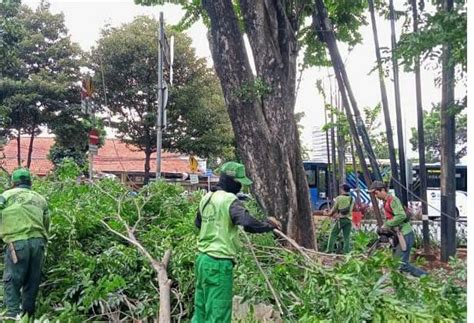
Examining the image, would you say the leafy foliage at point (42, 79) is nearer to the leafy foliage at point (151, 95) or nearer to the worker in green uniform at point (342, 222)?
the leafy foliage at point (151, 95)

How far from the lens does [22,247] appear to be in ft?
18.2

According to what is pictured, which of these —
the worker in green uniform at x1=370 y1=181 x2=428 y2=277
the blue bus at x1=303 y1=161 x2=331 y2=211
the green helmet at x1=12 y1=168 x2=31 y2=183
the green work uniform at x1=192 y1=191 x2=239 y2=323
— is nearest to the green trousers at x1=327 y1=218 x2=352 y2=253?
the worker in green uniform at x1=370 y1=181 x2=428 y2=277

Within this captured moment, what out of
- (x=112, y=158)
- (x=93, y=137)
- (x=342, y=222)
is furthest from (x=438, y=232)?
(x=112, y=158)

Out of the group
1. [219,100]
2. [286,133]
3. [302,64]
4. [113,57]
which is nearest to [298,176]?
[286,133]

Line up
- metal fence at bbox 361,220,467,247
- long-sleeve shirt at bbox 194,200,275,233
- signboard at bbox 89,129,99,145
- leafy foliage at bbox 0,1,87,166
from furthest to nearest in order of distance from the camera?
leafy foliage at bbox 0,1,87,166
metal fence at bbox 361,220,467,247
signboard at bbox 89,129,99,145
long-sleeve shirt at bbox 194,200,275,233

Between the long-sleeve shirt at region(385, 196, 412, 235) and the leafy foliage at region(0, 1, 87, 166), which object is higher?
the leafy foliage at region(0, 1, 87, 166)

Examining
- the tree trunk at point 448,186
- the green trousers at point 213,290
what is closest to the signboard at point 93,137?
the green trousers at point 213,290

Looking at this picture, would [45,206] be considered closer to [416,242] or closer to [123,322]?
[123,322]

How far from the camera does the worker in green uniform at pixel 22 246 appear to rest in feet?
18.2

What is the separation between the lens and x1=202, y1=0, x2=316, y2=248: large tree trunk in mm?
8375

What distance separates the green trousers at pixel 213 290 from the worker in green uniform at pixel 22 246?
2.14 m

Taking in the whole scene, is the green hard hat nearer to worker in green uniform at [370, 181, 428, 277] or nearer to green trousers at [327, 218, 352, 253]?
worker in green uniform at [370, 181, 428, 277]

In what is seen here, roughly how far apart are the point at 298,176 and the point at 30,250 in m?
4.80

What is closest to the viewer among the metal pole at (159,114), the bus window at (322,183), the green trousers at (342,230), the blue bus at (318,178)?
the metal pole at (159,114)
